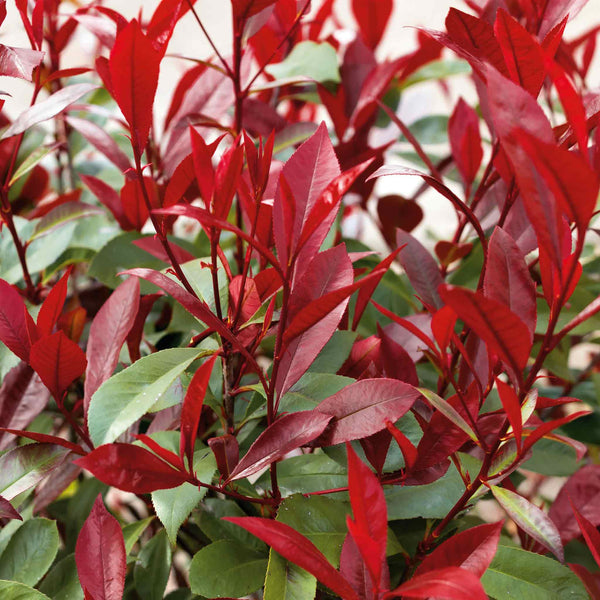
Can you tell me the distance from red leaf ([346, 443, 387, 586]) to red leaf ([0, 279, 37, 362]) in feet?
0.80

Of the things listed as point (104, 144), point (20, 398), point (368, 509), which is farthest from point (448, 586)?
point (104, 144)

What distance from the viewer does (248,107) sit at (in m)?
0.73

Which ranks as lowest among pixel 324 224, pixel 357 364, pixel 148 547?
pixel 148 547

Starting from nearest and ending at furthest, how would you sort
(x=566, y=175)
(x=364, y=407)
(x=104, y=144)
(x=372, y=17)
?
1. (x=566, y=175)
2. (x=364, y=407)
3. (x=104, y=144)
4. (x=372, y=17)

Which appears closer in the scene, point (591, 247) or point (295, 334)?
point (295, 334)

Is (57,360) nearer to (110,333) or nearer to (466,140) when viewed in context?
(110,333)

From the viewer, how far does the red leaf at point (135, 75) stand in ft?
1.23

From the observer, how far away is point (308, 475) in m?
0.49

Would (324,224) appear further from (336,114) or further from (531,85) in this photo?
(336,114)

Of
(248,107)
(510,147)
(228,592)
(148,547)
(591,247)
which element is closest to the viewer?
(510,147)

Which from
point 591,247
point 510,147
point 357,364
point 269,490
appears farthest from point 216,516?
point 591,247

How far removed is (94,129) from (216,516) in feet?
1.26

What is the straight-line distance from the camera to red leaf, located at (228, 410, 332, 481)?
402mm

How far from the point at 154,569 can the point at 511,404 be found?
0.35 metres
